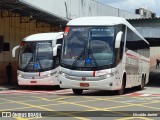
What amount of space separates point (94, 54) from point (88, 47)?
417 millimetres

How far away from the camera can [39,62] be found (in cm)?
2473

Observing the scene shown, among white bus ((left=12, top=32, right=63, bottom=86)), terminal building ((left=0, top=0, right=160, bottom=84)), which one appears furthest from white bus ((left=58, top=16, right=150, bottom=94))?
terminal building ((left=0, top=0, right=160, bottom=84))

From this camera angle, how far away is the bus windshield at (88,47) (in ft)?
60.7

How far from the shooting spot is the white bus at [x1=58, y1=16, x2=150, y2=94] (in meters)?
18.4

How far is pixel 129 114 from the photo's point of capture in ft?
40.7

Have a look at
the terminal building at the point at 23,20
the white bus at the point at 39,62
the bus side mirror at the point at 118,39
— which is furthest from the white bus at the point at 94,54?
the terminal building at the point at 23,20

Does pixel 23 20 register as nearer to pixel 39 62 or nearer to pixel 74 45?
pixel 39 62

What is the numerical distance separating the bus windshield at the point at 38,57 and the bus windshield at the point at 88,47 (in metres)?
5.71

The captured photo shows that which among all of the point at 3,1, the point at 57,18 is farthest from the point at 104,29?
the point at 57,18

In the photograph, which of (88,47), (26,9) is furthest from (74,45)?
(26,9)

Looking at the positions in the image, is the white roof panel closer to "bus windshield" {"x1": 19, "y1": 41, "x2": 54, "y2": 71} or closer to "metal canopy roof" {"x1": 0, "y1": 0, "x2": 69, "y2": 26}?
"bus windshield" {"x1": 19, "y1": 41, "x2": 54, "y2": 71}

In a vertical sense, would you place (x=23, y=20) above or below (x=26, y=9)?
below

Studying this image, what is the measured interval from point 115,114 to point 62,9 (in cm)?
3183

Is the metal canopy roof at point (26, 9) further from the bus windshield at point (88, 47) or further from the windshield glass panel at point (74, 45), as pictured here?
the bus windshield at point (88, 47)
